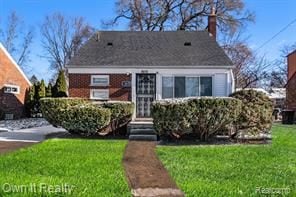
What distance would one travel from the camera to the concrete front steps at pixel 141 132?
1315 cm

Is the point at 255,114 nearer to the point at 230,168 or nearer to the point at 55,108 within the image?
the point at 230,168

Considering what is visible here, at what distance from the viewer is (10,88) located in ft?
82.1

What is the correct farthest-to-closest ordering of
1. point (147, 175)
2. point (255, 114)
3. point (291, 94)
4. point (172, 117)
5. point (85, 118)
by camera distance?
point (291, 94) < point (85, 118) < point (255, 114) < point (172, 117) < point (147, 175)

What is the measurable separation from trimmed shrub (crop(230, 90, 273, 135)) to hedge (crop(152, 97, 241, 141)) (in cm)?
33

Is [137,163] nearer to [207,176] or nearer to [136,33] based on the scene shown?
[207,176]

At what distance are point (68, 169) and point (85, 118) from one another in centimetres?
606

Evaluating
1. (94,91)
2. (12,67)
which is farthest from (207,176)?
(12,67)

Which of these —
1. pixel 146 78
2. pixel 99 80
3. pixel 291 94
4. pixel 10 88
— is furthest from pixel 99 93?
pixel 291 94

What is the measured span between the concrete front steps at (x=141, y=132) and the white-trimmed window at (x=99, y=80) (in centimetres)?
439

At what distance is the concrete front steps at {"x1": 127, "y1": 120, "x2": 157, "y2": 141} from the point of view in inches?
518

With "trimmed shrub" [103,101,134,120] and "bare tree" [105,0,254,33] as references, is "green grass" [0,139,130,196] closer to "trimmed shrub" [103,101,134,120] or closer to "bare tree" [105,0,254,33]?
"trimmed shrub" [103,101,134,120]

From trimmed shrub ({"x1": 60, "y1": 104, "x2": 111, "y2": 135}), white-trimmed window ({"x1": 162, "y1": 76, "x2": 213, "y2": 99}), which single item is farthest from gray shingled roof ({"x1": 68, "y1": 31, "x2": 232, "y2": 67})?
trimmed shrub ({"x1": 60, "y1": 104, "x2": 111, "y2": 135})

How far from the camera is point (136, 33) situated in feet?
72.9

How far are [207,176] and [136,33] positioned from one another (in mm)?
16141
